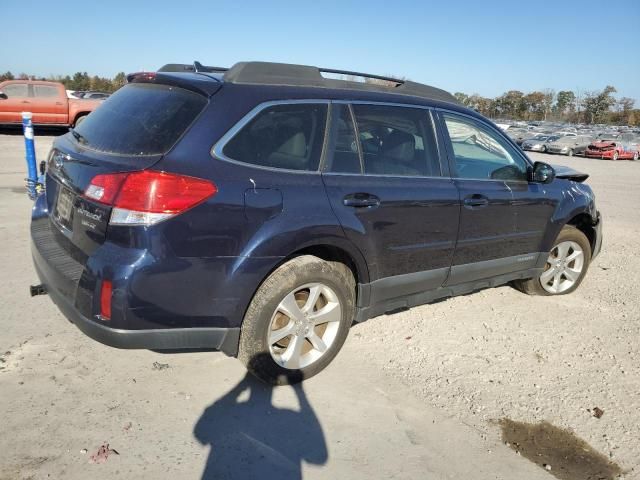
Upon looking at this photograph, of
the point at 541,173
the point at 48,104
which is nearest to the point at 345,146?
the point at 541,173

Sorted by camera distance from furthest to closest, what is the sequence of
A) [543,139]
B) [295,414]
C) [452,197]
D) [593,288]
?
[543,139], [593,288], [452,197], [295,414]

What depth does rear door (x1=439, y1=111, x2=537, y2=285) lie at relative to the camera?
3.84m

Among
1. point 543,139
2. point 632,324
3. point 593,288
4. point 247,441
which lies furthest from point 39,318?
point 543,139

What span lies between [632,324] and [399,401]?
2.62 m

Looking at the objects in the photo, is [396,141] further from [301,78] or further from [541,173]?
[541,173]

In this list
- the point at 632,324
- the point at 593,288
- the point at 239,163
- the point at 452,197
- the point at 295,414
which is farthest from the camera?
the point at 593,288

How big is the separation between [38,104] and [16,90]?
2.45 feet

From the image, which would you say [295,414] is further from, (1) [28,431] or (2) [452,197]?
(2) [452,197]

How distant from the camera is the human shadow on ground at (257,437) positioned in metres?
2.47

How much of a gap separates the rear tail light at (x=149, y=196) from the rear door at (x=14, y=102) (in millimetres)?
17187

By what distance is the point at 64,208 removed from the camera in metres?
2.95

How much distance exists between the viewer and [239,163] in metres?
2.73

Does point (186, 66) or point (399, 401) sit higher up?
point (186, 66)

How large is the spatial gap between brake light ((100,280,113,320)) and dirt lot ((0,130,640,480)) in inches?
23.9
